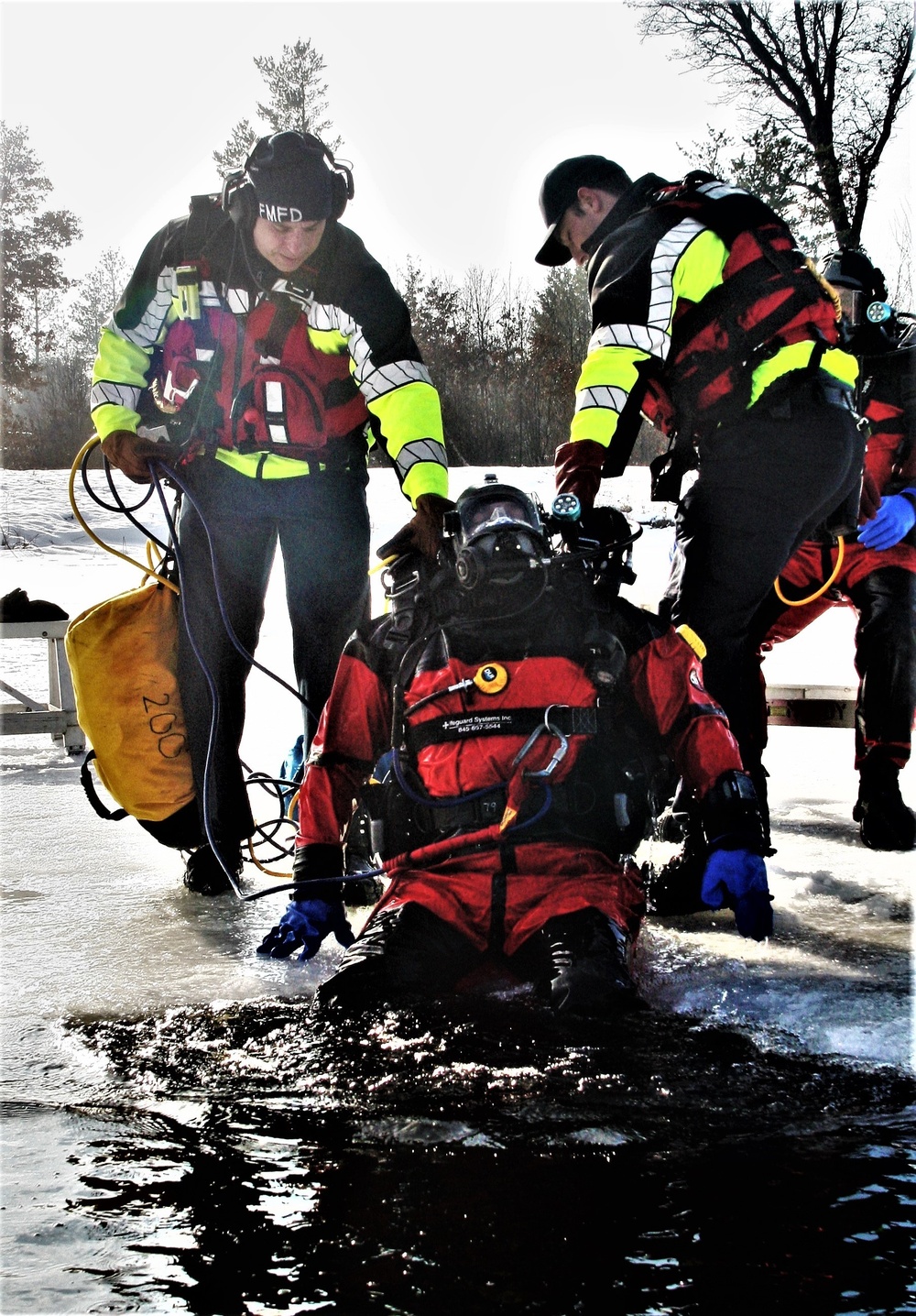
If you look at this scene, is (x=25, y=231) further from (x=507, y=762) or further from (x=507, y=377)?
(x=507, y=762)

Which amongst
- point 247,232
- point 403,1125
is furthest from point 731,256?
point 403,1125

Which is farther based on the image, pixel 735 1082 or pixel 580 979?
pixel 580 979

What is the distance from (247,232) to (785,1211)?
265cm

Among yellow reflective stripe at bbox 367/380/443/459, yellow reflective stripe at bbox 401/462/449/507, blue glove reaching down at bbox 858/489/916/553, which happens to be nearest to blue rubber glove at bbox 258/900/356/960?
yellow reflective stripe at bbox 401/462/449/507

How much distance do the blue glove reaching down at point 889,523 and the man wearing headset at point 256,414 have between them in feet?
5.25

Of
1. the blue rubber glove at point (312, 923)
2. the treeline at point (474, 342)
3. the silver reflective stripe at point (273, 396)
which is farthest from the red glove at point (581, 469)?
the treeline at point (474, 342)

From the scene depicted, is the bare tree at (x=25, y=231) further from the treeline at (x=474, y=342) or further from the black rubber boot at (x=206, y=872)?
the black rubber boot at (x=206, y=872)

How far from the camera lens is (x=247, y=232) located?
3111mm

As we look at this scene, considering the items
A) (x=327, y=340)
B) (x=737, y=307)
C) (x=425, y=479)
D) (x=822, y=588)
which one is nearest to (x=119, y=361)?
(x=327, y=340)

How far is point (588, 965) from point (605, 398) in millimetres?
1383

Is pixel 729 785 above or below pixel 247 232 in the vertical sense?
below

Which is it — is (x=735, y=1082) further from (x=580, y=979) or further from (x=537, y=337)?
(x=537, y=337)

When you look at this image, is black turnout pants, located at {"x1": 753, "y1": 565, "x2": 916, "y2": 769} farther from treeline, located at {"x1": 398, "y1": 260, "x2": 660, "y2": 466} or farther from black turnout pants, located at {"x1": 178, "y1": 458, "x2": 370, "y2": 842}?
treeline, located at {"x1": 398, "y1": 260, "x2": 660, "y2": 466}

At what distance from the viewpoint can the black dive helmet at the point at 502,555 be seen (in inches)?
103
